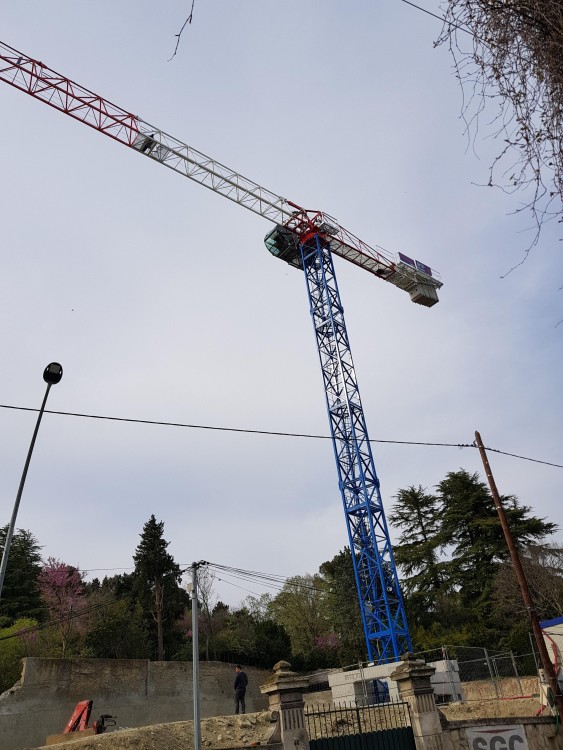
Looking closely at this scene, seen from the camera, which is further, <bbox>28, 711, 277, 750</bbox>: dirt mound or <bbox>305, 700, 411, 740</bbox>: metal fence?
<bbox>28, 711, 277, 750</bbox>: dirt mound

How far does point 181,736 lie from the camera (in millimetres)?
14398

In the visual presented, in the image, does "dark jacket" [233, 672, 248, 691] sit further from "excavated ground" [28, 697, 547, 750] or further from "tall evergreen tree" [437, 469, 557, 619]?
"tall evergreen tree" [437, 469, 557, 619]

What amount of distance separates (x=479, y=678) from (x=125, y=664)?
14.3 meters

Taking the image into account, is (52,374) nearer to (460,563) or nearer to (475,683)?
(475,683)

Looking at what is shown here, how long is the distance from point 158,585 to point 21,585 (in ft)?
27.0

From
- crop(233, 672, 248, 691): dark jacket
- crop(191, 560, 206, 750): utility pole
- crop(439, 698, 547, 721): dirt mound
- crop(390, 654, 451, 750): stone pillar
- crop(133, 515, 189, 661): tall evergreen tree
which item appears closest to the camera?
crop(191, 560, 206, 750): utility pole

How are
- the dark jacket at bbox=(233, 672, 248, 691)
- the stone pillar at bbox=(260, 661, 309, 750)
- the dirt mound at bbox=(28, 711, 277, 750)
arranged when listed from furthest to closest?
the dark jacket at bbox=(233, 672, 248, 691) → the dirt mound at bbox=(28, 711, 277, 750) → the stone pillar at bbox=(260, 661, 309, 750)

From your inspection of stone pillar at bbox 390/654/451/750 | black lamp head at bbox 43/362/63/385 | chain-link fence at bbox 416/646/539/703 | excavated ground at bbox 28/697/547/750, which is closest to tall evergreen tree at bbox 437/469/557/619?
chain-link fence at bbox 416/646/539/703

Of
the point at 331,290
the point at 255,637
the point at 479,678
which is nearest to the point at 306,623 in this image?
the point at 255,637

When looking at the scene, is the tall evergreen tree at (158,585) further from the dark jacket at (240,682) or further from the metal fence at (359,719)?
the metal fence at (359,719)

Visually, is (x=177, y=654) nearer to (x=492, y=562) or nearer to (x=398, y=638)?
(x=398, y=638)

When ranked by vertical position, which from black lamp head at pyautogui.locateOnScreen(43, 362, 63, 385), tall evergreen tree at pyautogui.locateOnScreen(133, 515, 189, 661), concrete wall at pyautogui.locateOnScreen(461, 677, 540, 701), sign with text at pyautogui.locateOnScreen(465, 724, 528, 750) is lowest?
sign with text at pyautogui.locateOnScreen(465, 724, 528, 750)

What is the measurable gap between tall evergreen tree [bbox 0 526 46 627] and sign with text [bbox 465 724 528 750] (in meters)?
24.9

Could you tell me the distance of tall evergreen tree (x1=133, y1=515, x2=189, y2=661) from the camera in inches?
1318
